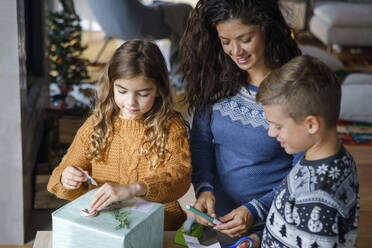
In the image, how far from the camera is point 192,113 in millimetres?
1587

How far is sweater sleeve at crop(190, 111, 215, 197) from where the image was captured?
1.48 metres

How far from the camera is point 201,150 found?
151cm

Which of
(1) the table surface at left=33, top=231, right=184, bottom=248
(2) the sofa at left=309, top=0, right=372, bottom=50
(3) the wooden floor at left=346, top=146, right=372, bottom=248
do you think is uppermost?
(1) the table surface at left=33, top=231, right=184, bottom=248

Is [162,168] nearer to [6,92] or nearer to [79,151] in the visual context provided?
[79,151]

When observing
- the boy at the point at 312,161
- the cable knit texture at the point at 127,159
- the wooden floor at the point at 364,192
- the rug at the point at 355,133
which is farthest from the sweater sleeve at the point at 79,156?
the rug at the point at 355,133

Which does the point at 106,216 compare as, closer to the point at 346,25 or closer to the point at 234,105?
the point at 234,105

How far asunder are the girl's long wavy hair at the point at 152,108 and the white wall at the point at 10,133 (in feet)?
2.64

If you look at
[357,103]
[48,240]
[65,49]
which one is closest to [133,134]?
[48,240]

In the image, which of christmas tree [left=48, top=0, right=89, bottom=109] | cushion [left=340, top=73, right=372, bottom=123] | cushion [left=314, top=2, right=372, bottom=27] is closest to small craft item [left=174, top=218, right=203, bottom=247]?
christmas tree [left=48, top=0, right=89, bottom=109]

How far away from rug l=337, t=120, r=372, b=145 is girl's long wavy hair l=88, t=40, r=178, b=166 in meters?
2.50

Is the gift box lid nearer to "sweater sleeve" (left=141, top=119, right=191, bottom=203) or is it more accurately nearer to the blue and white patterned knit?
"sweater sleeve" (left=141, top=119, right=191, bottom=203)

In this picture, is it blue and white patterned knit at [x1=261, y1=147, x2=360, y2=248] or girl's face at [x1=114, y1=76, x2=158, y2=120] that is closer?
blue and white patterned knit at [x1=261, y1=147, x2=360, y2=248]

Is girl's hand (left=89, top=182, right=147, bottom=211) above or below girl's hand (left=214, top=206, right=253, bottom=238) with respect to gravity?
above

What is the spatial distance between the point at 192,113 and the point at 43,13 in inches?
74.2
